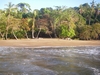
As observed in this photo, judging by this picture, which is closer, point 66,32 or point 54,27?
point 66,32

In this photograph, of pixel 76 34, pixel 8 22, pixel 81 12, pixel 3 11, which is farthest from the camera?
pixel 81 12

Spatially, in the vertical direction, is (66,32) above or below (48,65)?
above

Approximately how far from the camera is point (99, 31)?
1855 inches

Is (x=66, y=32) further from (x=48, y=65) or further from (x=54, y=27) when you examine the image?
(x=48, y=65)

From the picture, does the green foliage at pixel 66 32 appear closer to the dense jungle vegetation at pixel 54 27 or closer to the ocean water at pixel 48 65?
the dense jungle vegetation at pixel 54 27

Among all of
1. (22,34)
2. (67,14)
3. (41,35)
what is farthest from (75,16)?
(22,34)

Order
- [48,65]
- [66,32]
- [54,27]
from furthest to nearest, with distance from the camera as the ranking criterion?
1. [54,27]
2. [66,32]
3. [48,65]

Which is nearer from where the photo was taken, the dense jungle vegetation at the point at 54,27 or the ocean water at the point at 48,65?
the ocean water at the point at 48,65

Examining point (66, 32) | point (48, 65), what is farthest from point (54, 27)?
point (48, 65)

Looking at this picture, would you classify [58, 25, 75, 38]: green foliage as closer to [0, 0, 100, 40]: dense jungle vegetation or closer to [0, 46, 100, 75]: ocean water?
[0, 0, 100, 40]: dense jungle vegetation

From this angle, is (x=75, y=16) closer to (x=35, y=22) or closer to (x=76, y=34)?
(x=76, y=34)

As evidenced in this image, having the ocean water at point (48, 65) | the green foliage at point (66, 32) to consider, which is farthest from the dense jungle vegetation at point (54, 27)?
the ocean water at point (48, 65)

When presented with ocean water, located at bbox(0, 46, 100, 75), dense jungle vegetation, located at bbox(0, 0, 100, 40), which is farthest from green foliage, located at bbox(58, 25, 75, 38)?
ocean water, located at bbox(0, 46, 100, 75)

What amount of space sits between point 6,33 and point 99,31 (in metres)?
21.7
